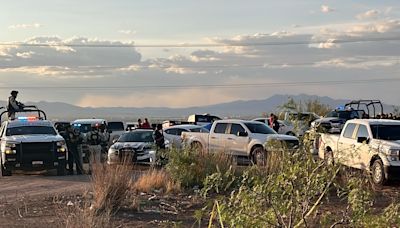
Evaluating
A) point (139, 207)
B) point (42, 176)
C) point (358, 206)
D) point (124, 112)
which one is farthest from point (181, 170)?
point (124, 112)

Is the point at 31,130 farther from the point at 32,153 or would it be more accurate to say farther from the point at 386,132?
the point at 386,132

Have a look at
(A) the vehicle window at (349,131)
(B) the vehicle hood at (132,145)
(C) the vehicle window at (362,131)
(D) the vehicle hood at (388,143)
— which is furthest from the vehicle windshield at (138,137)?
(D) the vehicle hood at (388,143)

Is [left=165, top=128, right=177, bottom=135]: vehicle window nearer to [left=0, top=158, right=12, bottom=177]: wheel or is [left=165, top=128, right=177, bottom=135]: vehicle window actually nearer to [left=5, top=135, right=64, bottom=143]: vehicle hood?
[left=5, top=135, right=64, bottom=143]: vehicle hood

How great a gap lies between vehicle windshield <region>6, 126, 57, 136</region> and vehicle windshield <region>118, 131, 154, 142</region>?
3.40 m

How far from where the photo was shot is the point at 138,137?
82.6 feet

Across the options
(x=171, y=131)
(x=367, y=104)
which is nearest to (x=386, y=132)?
(x=171, y=131)

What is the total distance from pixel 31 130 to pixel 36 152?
1470 millimetres

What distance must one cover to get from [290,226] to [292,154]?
942 mm

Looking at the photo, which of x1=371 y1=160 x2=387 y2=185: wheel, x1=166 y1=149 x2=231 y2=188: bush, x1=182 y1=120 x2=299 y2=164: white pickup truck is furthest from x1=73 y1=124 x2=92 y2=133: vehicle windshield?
x1=371 y1=160 x2=387 y2=185: wheel

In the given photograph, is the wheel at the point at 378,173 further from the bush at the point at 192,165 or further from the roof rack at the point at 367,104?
the roof rack at the point at 367,104

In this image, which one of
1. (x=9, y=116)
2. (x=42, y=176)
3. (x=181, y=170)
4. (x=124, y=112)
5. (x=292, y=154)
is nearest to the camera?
(x=292, y=154)

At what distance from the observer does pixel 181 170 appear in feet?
53.3

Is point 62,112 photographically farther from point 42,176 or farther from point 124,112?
point 42,176

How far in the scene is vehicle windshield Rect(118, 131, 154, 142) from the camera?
81.9ft
